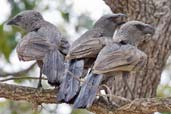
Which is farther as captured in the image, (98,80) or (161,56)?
(161,56)

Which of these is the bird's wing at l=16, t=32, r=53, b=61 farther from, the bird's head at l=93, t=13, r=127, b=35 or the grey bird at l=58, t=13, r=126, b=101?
the bird's head at l=93, t=13, r=127, b=35

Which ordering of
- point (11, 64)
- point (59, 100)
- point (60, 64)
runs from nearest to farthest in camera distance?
point (59, 100), point (60, 64), point (11, 64)

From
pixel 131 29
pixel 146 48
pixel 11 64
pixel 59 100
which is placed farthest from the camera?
pixel 11 64

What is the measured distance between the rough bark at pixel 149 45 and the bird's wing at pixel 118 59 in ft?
3.30

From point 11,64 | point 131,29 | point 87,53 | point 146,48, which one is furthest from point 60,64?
point 11,64

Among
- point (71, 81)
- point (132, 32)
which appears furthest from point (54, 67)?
point (132, 32)

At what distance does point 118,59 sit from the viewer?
11.1 feet

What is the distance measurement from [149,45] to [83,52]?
124cm

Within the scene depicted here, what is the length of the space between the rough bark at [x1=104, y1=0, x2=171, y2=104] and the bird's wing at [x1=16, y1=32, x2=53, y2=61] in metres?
1.05

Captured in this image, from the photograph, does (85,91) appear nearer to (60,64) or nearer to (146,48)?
(60,64)

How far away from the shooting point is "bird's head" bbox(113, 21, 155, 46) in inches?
149

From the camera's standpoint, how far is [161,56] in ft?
15.1

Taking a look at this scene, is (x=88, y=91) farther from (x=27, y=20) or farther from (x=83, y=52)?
(x=27, y=20)

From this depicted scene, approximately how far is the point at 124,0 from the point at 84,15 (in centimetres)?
206
